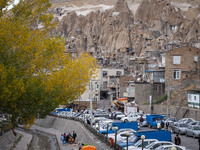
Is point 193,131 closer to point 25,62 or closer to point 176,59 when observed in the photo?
point 25,62

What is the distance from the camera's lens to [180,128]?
31719 mm

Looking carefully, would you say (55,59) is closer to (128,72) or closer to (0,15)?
(0,15)

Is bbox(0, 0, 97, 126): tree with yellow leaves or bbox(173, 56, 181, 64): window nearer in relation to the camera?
bbox(0, 0, 97, 126): tree with yellow leaves

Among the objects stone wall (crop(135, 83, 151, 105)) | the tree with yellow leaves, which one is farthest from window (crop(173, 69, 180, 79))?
the tree with yellow leaves

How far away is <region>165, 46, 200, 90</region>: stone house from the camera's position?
5125 cm

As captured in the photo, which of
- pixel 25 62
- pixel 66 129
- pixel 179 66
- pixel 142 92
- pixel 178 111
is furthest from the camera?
pixel 142 92

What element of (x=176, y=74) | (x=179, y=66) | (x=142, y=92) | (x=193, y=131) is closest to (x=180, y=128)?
(x=193, y=131)

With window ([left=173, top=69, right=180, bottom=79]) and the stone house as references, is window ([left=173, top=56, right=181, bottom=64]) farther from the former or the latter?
window ([left=173, top=69, right=180, bottom=79])

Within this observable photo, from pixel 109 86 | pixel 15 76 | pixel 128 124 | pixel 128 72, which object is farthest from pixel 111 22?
pixel 15 76

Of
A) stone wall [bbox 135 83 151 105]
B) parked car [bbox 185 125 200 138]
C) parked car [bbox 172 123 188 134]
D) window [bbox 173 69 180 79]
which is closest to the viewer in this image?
parked car [bbox 185 125 200 138]

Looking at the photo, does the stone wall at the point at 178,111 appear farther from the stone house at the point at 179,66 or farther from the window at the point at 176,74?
the window at the point at 176,74

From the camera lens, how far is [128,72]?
83438mm

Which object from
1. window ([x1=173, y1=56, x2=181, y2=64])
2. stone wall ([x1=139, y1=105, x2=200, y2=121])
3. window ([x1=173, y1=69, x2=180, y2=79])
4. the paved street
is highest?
window ([x1=173, y1=56, x2=181, y2=64])

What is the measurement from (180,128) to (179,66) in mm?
21430
